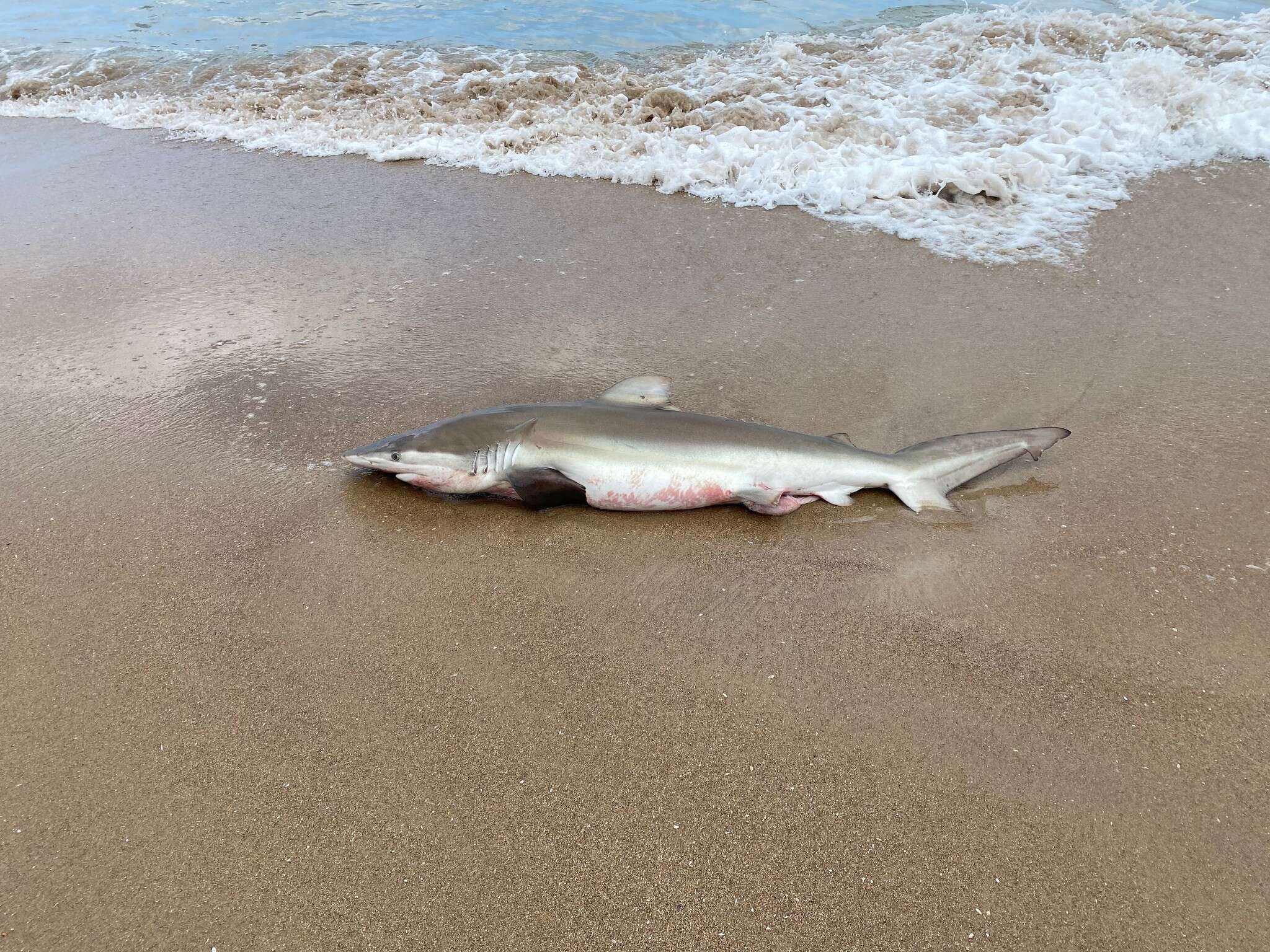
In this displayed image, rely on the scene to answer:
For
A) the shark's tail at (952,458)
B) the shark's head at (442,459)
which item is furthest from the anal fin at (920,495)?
the shark's head at (442,459)

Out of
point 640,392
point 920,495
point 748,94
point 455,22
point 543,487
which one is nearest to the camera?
point 543,487

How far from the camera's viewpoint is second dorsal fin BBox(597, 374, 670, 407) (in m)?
3.62

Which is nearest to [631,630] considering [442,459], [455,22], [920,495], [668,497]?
[668,497]

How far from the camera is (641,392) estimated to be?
3646 millimetres

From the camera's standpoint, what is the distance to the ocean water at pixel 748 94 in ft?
21.7

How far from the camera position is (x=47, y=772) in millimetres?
2453

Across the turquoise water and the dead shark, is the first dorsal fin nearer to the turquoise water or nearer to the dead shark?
the dead shark

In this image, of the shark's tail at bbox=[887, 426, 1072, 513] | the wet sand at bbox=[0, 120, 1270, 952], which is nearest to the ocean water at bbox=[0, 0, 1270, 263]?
the wet sand at bbox=[0, 120, 1270, 952]

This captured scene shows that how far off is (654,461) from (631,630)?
724 mm

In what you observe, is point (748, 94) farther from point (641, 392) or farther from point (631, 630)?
point (631, 630)

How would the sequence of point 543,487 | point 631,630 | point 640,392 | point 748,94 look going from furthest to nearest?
point 748,94, point 640,392, point 543,487, point 631,630

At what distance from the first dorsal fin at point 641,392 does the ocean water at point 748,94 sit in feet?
9.95

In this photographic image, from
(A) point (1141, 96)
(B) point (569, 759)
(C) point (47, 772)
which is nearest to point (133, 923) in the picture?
(C) point (47, 772)

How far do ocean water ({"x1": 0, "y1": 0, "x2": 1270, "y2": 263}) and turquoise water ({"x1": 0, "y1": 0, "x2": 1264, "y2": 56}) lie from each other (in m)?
0.07
